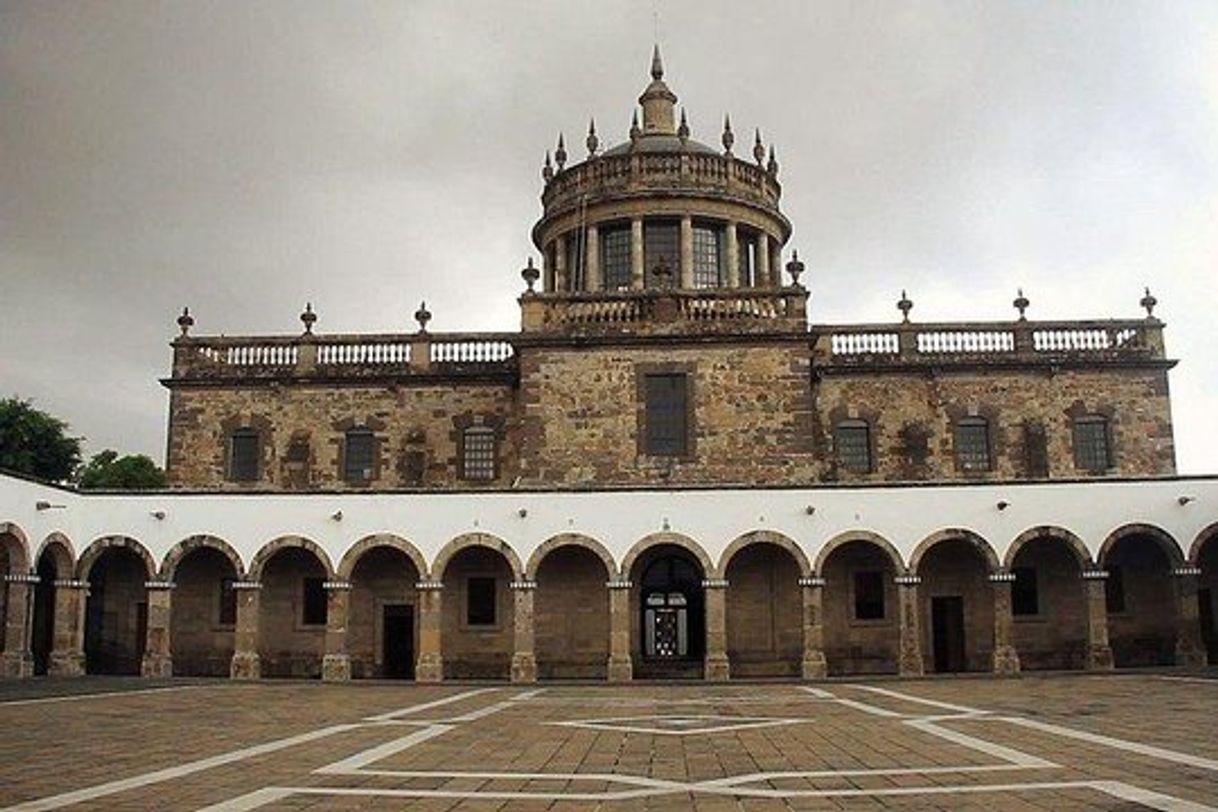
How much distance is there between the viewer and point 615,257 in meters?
38.3

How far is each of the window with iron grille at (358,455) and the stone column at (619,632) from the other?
8961 mm

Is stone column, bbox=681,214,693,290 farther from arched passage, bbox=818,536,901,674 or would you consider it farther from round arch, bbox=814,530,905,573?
round arch, bbox=814,530,905,573

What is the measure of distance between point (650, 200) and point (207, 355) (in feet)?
44.6

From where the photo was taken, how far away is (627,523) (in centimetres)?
2842

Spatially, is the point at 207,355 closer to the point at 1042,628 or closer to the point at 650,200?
the point at 650,200

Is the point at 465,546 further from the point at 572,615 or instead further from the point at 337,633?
the point at 337,633

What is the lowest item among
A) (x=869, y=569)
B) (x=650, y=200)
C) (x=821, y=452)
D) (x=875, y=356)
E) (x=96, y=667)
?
(x=96, y=667)

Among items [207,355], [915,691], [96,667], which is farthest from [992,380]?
[96,667]

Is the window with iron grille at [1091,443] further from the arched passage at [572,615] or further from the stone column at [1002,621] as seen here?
the arched passage at [572,615]

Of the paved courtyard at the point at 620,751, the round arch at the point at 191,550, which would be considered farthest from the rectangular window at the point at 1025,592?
the round arch at the point at 191,550

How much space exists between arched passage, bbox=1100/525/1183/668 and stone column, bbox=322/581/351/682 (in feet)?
59.0

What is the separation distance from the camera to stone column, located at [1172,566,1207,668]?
1094 inches

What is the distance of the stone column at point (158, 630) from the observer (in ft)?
94.0

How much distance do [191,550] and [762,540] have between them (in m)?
13.3
